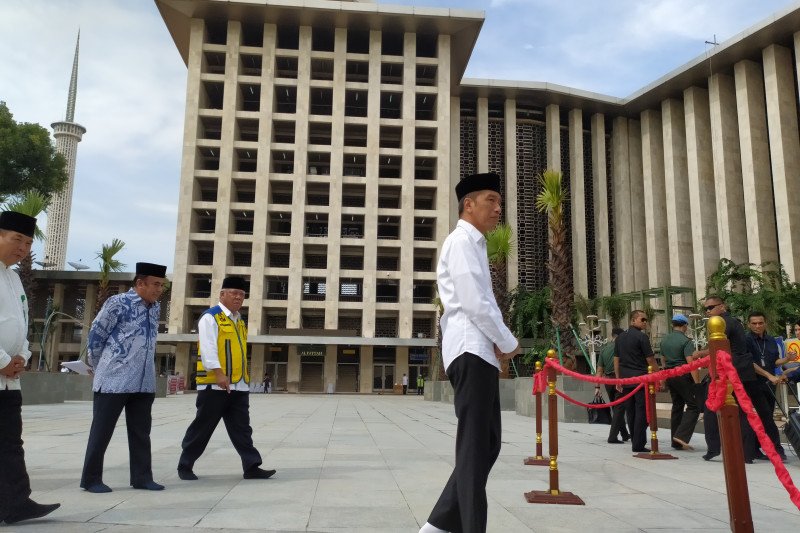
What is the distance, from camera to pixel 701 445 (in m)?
9.34

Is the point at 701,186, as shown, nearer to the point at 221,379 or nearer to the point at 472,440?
the point at 221,379

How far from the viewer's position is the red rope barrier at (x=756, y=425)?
10.6ft

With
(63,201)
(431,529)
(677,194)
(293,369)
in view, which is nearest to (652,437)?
(431,529)

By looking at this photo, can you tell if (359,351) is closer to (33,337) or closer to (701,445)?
(33,337)

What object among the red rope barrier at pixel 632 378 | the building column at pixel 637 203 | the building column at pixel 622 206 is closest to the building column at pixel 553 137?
the building column at pixel 622 206

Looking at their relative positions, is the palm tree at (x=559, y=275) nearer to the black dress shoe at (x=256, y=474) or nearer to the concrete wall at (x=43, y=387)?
the black dress shoe at (x=256, y=474)

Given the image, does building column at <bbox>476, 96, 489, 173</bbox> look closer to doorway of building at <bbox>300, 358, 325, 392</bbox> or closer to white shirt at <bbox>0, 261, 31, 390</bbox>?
doorway of building at <bbox>300, 358, 325, 392</bbox>

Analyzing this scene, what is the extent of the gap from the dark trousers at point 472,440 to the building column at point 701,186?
45.7m

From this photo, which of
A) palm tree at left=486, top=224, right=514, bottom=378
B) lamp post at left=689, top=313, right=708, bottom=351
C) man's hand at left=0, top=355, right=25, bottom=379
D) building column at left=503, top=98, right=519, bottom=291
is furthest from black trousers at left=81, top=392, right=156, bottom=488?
building column at left=503, top=98, right=519, bottom=291

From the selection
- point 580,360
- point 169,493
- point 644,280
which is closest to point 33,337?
point 580,360

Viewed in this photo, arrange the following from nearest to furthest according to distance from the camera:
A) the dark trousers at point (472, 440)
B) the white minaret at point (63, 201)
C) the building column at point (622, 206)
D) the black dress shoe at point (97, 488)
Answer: the dark trousers at point (472, 440) < the black dress shoe at point (97, 488) < the building column at point (622, 206) < the white minaret at point (63, 201)

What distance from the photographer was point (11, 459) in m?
3.90

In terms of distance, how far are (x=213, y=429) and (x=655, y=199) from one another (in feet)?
167

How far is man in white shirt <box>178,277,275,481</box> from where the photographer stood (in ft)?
18.4
